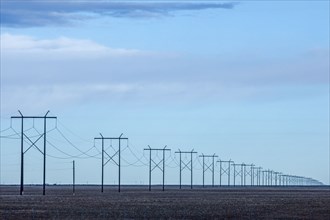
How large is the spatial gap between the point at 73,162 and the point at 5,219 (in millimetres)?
107884

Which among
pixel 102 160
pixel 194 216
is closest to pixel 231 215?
pixel 194 216

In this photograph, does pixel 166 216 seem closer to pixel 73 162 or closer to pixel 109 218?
pixel 109 218

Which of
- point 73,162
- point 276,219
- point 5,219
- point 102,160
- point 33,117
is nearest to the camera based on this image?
point 5,219

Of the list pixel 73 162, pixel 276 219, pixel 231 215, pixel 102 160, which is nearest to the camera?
pixel 276 219

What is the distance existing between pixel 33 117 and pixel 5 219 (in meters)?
61.3

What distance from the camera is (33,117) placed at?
109 meters

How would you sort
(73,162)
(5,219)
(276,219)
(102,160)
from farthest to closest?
(73,162) → (102,160) → (276,219) → (5,219)

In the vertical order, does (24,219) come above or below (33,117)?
below

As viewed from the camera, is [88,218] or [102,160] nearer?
[88,218]

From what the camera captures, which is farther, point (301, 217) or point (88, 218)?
point (301, 217)

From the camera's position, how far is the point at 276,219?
5144 centimetres

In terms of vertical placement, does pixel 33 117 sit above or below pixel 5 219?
above

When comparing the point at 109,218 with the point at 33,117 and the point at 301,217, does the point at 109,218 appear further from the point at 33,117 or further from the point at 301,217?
the point at 33,117

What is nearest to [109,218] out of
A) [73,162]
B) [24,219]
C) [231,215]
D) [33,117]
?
[24,219]
